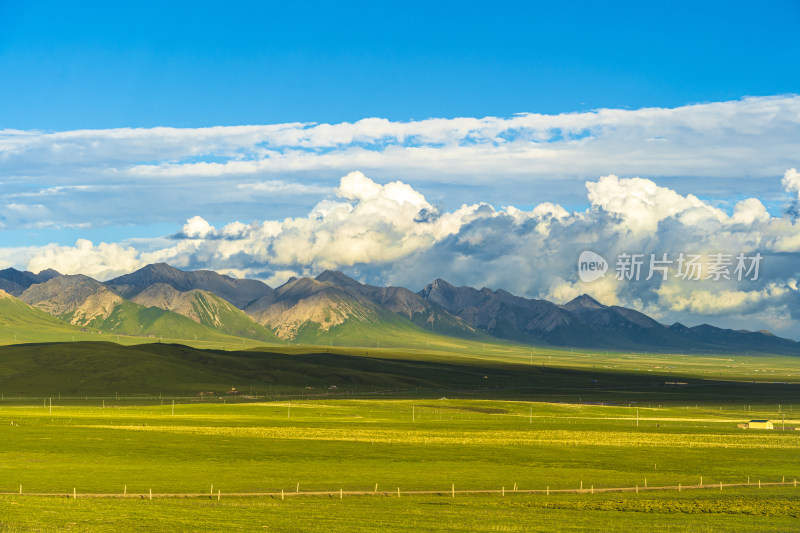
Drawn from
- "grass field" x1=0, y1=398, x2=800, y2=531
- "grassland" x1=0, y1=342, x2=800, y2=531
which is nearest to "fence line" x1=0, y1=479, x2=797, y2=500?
"grassland" x1=0, y1=342, x2=800, y2=531

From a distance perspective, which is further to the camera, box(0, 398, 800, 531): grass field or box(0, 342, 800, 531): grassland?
box(0, 398, 800, 531): grass field

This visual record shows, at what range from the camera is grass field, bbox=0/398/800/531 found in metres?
58.4

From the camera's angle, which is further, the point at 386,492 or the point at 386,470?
the point at 386,470

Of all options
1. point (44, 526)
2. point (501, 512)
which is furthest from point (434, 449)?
point (44, 526)

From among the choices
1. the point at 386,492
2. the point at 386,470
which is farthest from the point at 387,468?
the point at 386,492

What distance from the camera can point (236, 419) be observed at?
15938 cm

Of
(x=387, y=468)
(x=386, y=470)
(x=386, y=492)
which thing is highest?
(x=386, y=492)

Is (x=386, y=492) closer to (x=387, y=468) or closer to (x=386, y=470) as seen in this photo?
(x=386, y=470)

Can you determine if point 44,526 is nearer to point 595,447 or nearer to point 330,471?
point 330,471

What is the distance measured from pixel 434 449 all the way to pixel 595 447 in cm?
2301

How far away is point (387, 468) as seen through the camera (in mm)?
91438

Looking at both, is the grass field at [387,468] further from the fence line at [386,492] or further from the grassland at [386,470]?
the fence line at [386,492]

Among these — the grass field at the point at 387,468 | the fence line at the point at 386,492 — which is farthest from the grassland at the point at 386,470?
the fence line at the point at 386,492

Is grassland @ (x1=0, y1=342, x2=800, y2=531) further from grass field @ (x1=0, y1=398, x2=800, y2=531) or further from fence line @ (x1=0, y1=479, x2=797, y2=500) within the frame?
fence line @ (x1=0, y1=479, x2=797, y2=500)
